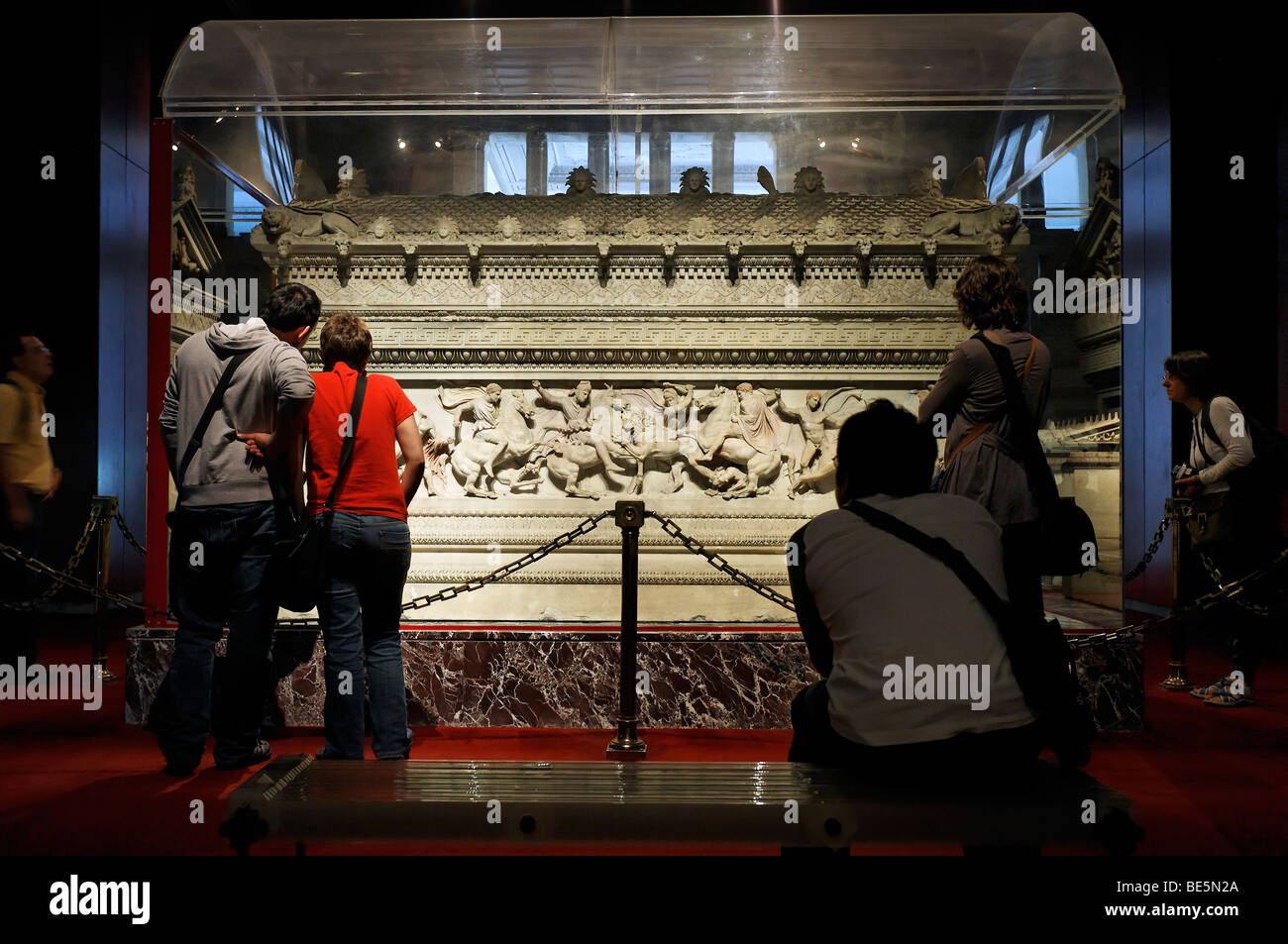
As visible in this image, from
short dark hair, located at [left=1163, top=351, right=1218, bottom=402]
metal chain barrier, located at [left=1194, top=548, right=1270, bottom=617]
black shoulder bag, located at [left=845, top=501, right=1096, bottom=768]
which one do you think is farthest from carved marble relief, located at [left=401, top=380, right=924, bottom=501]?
black shoulder bag, located at [left=845, top=501, right=1096, bottom=768]

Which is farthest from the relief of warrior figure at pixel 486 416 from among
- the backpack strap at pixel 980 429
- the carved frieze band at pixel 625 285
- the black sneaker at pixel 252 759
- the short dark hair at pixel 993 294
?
the short dark hair at pixel 993 294

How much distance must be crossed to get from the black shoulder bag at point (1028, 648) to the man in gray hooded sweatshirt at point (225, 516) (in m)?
2.77

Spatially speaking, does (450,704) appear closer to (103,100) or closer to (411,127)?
(411,127)

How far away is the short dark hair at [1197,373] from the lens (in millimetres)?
5734

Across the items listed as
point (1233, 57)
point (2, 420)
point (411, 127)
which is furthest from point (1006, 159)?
point (2, 420)

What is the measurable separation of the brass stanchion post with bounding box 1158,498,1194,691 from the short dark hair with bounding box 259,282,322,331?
18.0 ft

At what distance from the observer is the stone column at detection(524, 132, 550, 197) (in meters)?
6.36

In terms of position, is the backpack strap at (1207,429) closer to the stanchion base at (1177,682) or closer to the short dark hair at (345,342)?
the stanchion base at (1177,682)

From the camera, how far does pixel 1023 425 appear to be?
332cm

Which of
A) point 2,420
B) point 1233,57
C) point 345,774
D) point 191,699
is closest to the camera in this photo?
point 345,774

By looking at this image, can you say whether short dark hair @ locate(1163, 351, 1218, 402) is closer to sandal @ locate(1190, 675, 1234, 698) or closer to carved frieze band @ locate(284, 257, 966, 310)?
carved frieze band @ locate(284, 257, 966, 310)

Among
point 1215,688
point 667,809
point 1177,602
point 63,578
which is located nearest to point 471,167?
point 63,578
